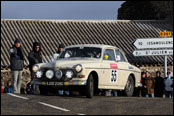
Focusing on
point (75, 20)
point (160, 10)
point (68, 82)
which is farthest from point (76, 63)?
point (160, 10)

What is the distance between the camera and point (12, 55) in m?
14.4

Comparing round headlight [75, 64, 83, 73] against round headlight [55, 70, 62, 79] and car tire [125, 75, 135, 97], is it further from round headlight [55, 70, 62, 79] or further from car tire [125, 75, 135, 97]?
car tire [125, 75, 135, 97]

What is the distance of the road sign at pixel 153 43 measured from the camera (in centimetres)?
1716

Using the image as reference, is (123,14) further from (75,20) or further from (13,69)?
(13,69)

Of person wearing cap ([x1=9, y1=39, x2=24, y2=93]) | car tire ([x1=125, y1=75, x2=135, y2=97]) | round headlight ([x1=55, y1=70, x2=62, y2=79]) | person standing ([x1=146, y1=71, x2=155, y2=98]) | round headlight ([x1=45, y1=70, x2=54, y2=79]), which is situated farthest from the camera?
person standing ([x1=146, y1=71, x2=155, y2=98])

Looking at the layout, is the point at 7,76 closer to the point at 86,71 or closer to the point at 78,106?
the point at 86,71

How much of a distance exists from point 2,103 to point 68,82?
6.18ft

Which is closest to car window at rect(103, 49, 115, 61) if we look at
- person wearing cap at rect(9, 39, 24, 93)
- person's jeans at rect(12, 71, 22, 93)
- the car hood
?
the car hood

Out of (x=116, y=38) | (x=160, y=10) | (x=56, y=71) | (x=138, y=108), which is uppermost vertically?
(x=160, y=10)

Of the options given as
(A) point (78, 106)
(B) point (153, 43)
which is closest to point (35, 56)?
(A) point (78, 106)

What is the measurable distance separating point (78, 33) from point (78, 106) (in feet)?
66.6

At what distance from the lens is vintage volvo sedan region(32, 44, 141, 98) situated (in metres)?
11.8

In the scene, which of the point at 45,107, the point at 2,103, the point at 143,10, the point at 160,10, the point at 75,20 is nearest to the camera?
the point at 45,107

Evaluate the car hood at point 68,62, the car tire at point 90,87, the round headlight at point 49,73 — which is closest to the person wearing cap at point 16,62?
the car hood at point 68,62
